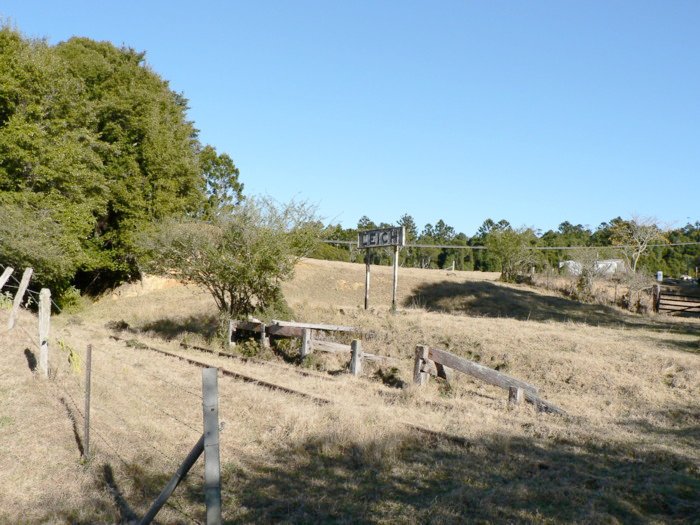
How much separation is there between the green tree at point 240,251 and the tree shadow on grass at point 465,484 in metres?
12.0

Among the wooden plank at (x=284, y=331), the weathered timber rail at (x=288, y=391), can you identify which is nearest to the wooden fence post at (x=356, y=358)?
the wooden plank at (x=284, y=331)

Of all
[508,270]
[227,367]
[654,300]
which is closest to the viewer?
[227,367]

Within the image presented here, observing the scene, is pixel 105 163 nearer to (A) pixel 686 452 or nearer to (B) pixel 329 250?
(A) pixel 686 452

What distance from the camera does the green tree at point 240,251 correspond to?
66.7 feet

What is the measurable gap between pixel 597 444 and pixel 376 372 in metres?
8.18

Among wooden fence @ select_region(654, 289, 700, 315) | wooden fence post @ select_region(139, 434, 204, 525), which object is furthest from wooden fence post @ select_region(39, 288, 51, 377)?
wooden fence @ select_region(654, 289, 700, 315)

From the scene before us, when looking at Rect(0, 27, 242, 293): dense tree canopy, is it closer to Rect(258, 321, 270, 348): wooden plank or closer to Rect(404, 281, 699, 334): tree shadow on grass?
Rect(258, 321, 270, 348): wooden plank

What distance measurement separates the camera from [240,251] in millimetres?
20531

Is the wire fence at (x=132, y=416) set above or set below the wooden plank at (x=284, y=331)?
below

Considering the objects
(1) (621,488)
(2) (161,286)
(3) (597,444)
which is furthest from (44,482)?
(2) (161,286)

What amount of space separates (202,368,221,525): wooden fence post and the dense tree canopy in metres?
17.2

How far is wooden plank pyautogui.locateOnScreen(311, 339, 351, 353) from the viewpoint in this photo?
17547mm

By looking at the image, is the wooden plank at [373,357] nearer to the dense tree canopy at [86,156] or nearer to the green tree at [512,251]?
the dense tree canopy at [86,156]

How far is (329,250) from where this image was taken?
75.9 m
